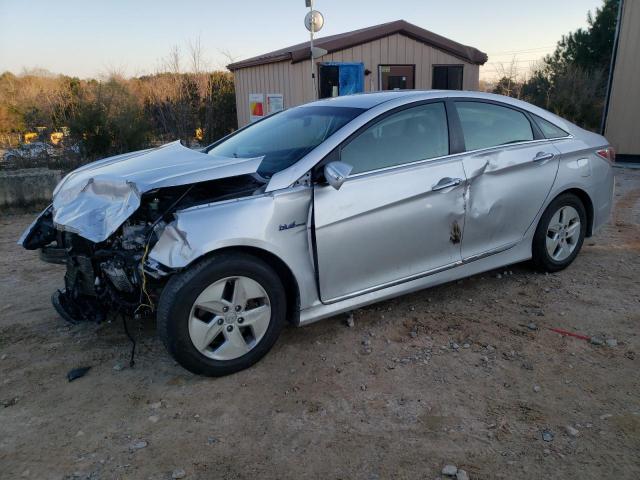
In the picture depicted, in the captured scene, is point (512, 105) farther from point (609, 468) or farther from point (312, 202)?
point (609, 468)

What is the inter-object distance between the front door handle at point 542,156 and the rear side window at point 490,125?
0.52ft

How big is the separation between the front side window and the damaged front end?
70cm

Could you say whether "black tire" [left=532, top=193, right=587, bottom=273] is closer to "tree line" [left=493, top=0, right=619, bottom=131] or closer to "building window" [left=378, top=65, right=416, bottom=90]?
"building window" [left=378, top=65, right=416, bottom=90]

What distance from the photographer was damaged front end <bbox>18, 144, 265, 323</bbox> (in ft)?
9.38

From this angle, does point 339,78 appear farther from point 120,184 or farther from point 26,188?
point 120,184

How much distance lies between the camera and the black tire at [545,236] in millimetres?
4160

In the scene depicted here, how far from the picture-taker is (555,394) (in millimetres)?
2719

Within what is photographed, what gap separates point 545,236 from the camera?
4.19 m

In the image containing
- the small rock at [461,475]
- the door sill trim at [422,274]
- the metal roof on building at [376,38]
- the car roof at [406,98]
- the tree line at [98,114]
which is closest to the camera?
the small rock at [461,475]

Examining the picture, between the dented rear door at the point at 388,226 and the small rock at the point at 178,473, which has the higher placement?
the dented rear door at the point at 388,226

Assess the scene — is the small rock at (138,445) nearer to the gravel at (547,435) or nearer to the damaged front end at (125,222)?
the damaged front end at (125,222)

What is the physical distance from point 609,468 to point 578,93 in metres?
15.6

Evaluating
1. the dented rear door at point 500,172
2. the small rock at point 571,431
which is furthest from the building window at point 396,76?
the small rock at point 571,431

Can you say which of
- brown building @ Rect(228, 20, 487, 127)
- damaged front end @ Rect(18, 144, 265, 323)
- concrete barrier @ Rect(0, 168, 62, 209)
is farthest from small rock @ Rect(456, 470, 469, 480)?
brown building @ Rect(228, 20, 487, 127)
